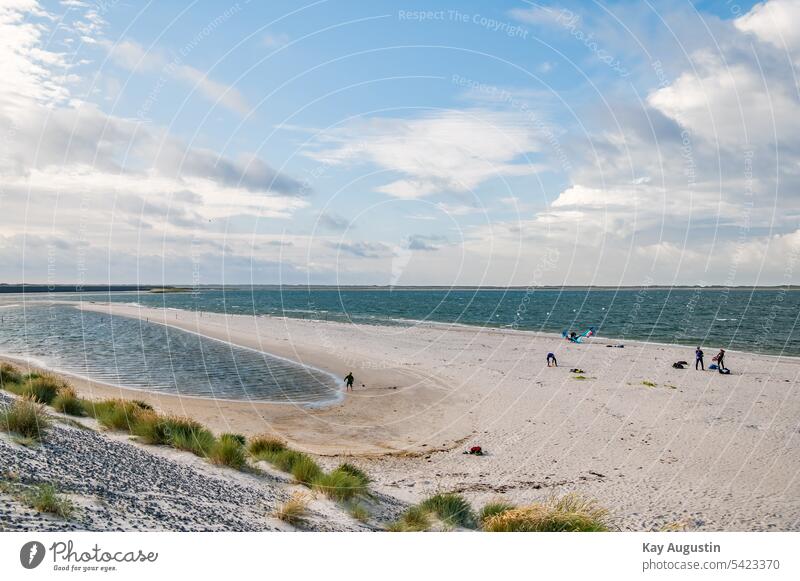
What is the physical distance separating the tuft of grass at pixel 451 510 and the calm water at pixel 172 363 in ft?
50.5

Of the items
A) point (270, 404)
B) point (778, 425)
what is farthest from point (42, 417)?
point (778, 425)

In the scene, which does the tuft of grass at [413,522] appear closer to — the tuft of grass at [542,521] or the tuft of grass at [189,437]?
the tuft of grass at [542,521]

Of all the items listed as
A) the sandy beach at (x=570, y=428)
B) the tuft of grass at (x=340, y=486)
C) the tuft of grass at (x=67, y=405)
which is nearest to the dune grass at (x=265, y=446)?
the sandy beach at (x=570, y=428)

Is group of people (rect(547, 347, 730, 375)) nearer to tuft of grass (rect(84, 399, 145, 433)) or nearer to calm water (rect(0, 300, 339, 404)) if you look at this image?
calm water (rect(0, 300, 339, 404))

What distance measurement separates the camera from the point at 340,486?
9.64 meters

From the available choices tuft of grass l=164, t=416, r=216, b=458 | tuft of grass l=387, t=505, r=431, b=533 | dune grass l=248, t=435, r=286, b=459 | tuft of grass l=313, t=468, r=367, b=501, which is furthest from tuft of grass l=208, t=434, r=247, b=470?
tuft of grass l=387, t=505, r=431, b=533

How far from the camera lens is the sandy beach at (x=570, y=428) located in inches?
512

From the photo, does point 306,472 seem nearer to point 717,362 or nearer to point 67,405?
point 67,405

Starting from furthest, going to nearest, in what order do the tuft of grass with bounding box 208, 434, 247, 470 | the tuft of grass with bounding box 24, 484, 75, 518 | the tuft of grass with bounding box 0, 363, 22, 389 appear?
1. the tuft of grass with bounding box 0, 363, 22, 389
2. the tuft of grass with bounding box 208, 434, 247, 470
3. the tuft of grass with bounding box 24, 484, 75, 518

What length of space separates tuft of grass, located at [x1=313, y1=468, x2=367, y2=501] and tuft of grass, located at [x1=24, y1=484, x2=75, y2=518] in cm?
423

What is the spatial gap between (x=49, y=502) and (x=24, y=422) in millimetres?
3673

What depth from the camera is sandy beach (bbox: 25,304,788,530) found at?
42.7 feet

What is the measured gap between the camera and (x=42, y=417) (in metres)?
9.83
